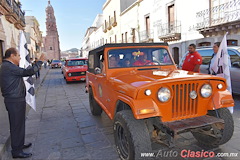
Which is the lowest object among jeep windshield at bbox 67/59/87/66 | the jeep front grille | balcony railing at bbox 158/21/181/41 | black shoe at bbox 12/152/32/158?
black shoe at bbox 12/152/32/158

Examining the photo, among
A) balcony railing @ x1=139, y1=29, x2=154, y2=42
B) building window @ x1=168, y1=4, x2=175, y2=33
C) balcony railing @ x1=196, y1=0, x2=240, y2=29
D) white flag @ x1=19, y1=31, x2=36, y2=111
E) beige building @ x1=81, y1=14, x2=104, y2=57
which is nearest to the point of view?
white flag @ x1=19, y1=31, x2=36, y2=111

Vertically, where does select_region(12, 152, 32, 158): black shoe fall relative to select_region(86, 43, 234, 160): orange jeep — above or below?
below

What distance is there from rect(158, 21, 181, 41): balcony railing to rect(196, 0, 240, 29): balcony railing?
→ 2.55m

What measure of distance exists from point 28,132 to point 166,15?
17.0 m

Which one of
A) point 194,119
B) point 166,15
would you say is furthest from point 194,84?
point 166,15

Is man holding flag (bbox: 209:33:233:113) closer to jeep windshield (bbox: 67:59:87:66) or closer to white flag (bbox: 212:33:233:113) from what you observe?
white flag (bbox: 212:33:233:113)

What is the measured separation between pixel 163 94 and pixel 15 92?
2.35 m

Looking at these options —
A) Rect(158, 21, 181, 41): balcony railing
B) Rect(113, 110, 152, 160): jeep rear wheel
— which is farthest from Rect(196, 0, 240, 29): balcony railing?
Rect(113, 110, 152, 160): jeep rear wheel

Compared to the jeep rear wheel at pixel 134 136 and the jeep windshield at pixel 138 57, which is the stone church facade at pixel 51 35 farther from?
the jeep rear wheel at pixel 134 136

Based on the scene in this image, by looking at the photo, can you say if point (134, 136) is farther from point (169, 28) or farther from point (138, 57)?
point (169, 28)

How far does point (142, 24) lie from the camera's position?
76.5 feet

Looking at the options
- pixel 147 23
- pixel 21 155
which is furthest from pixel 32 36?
pixel 21 155

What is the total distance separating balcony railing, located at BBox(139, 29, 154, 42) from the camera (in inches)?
843

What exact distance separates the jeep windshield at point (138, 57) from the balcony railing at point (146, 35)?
17.7 meters
